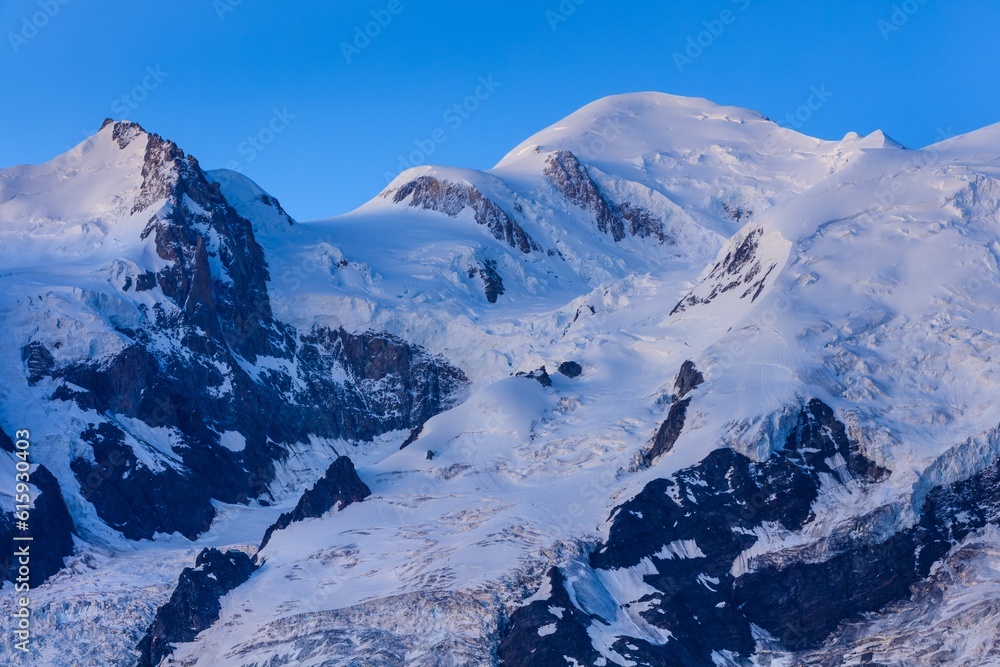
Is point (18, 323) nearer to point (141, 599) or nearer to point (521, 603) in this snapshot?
point (141, 599)

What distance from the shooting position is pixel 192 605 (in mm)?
145750

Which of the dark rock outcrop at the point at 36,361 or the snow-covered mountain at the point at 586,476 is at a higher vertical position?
the dark rock outcrop at the point at 36,361

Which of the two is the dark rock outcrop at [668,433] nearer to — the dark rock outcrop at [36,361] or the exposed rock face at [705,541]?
the exposed rock face at [705,541]

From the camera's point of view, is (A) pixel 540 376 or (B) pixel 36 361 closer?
(B) pixel 36 361

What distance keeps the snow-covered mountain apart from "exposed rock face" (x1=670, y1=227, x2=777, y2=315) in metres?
0.48

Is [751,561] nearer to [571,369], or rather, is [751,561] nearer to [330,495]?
[330,495]

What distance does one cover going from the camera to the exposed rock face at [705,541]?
135875 mm

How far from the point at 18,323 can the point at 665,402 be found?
7384 cm

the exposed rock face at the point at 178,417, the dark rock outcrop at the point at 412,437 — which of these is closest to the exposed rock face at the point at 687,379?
the dark rock outcrop at the point at 412,437

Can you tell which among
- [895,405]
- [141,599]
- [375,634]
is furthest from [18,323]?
[895,405]

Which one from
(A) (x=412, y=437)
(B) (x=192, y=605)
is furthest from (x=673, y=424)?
(B) (x=192, y=605)

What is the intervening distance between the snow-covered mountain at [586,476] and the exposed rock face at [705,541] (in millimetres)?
258

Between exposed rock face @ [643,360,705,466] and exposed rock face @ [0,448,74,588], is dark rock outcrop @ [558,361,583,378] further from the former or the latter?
exposed rock face @ [0,448,74,588]

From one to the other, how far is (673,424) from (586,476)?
33.0ft
